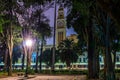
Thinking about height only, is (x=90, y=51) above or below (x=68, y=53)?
below

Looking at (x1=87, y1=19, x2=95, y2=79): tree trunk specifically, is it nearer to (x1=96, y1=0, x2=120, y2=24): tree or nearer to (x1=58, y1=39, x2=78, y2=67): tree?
(x1=96, y1=0, x2=120, y2=24): tree

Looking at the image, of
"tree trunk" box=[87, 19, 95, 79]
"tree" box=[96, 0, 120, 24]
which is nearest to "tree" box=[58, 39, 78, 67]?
"tree trunk" box=[87, 19, 95, 79]

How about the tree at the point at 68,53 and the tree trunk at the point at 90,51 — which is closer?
the tree trunk at the point at 90,51

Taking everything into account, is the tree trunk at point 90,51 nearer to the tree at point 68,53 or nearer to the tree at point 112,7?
the tree at point 112,7

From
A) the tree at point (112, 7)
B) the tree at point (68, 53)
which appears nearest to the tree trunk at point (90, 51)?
the tree at point (112, 7)

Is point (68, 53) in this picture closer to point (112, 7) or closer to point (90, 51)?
point (90, 51)

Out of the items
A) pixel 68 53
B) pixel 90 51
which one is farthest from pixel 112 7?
pixel 68 53

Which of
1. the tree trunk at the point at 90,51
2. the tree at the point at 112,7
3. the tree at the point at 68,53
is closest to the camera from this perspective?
the tree at the point at 112,7

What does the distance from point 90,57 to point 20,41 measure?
23.6 metres

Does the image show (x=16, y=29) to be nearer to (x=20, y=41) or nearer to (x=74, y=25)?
(x=20, y=41)

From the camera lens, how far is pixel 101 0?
6.70 meters

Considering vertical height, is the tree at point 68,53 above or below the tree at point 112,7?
above

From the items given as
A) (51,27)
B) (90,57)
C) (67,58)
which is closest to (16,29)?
(51,27)

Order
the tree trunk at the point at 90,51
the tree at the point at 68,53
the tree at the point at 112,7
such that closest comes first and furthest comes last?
the tree at the point at 112,7 < the tree trunk at the point at 90,51 < the tree at the point at 68,53
